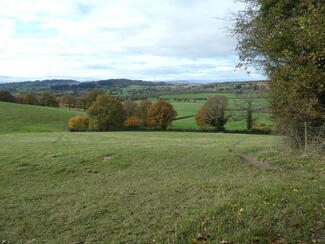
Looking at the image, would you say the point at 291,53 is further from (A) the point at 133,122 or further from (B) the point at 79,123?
(B) the point at 79,123

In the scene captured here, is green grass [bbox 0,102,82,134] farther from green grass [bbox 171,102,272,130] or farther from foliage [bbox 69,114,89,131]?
green grass [bbox 171,102,272,130]

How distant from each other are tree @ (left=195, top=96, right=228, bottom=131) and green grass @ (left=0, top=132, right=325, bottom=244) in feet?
133

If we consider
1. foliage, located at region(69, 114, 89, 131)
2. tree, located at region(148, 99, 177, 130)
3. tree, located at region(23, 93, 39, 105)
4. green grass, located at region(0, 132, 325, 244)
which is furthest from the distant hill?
green grass, located at region(0, 132, 325, 244)

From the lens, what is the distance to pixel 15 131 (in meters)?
45.0

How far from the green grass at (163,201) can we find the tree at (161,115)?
149 ft

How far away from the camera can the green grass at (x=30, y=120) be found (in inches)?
1870

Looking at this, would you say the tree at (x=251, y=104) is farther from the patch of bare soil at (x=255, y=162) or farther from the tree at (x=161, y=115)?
the tree at (x=161, y=115)

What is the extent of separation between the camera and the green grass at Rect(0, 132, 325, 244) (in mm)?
5062

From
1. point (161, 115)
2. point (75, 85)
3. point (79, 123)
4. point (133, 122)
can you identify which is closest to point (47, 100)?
point (79, 123)

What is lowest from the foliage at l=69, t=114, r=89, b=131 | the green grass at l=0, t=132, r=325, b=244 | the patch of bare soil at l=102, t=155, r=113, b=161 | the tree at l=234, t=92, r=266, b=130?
the foliage at l=69, t=114, r=89, b=131

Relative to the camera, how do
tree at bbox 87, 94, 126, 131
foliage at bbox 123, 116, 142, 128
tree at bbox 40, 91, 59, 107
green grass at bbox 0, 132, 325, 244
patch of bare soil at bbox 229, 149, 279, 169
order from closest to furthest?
green grass at bbox 0, 132, 325, 244 → patch of bare soil at bbox 229, 149, 279, 169 → tree at bbox 87, 94, 126, 131 → foliage at bbox 123, 116, 142, 128 → tree at bbox 40, 91, 59, 107

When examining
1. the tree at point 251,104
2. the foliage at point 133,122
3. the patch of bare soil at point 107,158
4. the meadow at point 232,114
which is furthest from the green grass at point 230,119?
the patch of bare soil at point 107,158

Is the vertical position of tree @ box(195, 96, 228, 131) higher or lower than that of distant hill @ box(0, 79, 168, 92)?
lower

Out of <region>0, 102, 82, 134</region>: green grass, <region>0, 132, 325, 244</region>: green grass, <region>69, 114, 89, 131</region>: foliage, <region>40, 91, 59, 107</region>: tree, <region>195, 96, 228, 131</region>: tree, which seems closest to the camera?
<region>0, 132, 325, 244</region>: green grass
